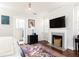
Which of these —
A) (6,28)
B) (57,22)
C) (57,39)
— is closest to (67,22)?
(57,22)

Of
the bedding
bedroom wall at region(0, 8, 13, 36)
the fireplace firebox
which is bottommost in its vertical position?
the bedding

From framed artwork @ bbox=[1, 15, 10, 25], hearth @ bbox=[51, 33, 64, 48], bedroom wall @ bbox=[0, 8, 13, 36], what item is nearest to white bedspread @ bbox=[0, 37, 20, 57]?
bedroom wall @ bbox=[0, 8, 13, 36]

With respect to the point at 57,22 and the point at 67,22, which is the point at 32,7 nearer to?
the point at 57,22

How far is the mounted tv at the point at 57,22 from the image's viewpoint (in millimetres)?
1335

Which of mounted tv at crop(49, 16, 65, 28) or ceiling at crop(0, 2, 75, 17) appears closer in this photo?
ceiling at crop(0, 2, 75, 17)

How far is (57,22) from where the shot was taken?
1.37 m

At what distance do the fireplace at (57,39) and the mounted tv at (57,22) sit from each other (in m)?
0.14

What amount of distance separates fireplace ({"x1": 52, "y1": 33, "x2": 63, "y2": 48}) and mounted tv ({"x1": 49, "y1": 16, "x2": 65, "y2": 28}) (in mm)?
137

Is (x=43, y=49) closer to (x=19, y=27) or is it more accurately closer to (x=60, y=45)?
(x=60, y=45)

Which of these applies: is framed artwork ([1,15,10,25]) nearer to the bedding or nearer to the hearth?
the bedding

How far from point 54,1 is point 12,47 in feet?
2.79

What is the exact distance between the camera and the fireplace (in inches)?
52.8

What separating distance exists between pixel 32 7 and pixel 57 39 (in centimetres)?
59

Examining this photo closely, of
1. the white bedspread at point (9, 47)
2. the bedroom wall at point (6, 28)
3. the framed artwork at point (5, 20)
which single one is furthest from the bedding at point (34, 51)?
the framed artwork at point (5, 20)
